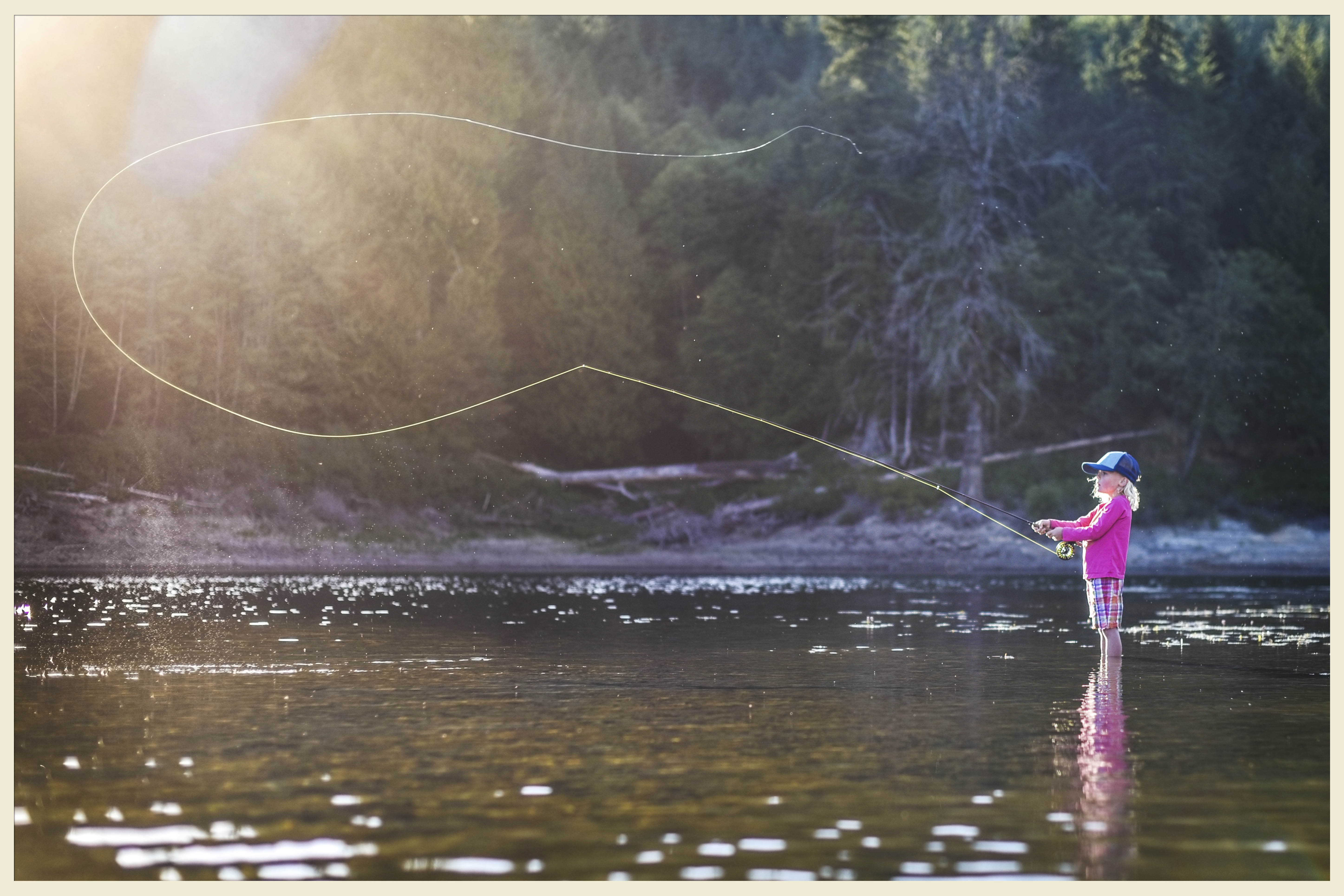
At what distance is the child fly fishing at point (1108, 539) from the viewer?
11898mm

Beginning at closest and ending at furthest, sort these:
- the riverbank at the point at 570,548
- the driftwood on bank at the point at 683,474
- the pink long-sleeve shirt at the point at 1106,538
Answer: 1. the pink long-sleeve shirt at the point at 1106,538
2. the riverbank at the point at 570,548
3. the driftwood on bank at the point at 683,474

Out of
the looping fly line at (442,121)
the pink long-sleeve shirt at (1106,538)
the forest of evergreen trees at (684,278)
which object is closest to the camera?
the pink long-sleeve shirt at (1106,538)

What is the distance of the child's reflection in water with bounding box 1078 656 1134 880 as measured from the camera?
5.54m

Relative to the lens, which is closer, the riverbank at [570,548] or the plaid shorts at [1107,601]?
the plaid shorts at [1107,601]

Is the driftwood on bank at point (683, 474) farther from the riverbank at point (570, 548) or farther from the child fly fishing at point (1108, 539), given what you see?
the child fly fishing at point (1108, 539)

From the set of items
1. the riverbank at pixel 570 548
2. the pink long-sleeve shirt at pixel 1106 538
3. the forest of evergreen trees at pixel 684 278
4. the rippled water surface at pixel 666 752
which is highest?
the forest of evergreen trees at pixel 684 278

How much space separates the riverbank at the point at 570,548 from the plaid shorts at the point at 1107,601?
17837 mm

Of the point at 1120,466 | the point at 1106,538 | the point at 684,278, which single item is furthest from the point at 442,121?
the point at 1106,538

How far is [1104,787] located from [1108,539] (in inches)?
215

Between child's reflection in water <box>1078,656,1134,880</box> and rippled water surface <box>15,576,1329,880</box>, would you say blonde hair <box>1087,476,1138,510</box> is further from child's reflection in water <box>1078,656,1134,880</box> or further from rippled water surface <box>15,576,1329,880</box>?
child's reflection in water <box>1078,656,1134,880</box>

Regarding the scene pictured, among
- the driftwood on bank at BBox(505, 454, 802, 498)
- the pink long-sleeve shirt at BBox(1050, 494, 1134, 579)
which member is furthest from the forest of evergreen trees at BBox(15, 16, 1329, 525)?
the pink long-sleeve shirt at BBox(1050, 494, 1134, 579)

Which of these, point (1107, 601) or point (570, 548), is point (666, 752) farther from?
point (570, 548)

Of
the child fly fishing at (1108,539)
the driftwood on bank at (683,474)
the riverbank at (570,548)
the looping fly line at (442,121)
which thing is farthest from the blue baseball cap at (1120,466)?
the driftwood on bank at (683,474)

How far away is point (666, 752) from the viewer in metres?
7.73
